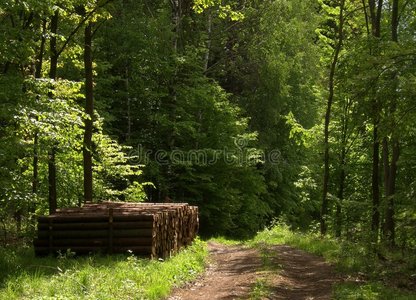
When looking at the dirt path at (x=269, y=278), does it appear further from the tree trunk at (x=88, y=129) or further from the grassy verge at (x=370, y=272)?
the tree trunk at (x=88, y=129)

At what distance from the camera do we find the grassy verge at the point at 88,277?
8336mm

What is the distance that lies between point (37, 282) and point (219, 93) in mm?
21658

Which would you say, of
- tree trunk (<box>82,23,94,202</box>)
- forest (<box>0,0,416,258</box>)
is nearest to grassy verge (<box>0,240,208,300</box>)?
forest (<box>0,0,416,258</box>)

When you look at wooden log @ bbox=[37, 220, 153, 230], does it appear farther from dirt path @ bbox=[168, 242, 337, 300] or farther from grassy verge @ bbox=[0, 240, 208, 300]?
dirt path @ bbox=[168, 242, 337, 300]

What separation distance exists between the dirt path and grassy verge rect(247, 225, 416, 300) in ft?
1.39

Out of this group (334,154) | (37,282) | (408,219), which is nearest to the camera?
(37,282)

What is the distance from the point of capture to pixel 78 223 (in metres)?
12.5

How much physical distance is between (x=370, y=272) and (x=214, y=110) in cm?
1774

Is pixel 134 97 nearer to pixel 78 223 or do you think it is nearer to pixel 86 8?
pixel 86 8

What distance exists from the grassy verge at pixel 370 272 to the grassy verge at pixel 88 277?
3.79 metres

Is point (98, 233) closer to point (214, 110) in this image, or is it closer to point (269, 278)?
point (269, 278)

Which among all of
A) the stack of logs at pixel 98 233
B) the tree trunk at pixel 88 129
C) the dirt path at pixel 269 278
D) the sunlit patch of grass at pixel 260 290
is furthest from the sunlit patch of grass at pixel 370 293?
the tree trunk at pixel 88 129

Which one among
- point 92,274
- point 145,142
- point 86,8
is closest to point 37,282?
point 92,274

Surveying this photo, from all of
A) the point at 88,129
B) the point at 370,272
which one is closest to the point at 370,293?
the point at 370,272
